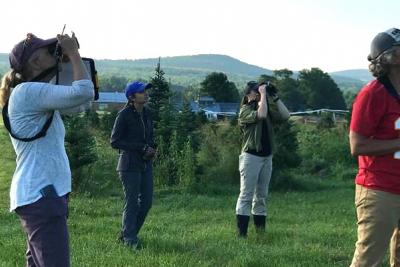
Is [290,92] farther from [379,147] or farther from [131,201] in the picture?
[379,147]

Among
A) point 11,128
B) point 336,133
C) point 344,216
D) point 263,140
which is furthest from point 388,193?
point 336,133

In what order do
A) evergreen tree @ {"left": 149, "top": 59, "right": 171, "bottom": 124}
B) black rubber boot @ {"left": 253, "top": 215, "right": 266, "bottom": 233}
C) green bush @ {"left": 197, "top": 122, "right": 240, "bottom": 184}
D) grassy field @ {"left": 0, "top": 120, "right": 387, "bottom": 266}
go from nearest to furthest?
grassy field @ {"left": 0, "top": 120, "right": 387, "bottom": 266} < black rubber boot @ {"left": 253, "top": 215, "right": 266, "bottom": 233} < green bush @ {"left": 197, "top": 122, "right": 240, "bottom": 184} < evergreen tree @ {"left": 149, "top": 59, "right": 171, "bottom": 124}

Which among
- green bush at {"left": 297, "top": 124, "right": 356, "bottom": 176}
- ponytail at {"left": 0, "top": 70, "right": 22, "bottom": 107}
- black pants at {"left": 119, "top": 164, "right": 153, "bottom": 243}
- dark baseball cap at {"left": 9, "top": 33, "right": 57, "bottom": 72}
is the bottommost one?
green bush at {"left": 297, "top": 124, "right": 356, "bottom": 176}

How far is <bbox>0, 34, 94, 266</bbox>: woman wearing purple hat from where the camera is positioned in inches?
134

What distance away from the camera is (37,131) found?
3.45 meters

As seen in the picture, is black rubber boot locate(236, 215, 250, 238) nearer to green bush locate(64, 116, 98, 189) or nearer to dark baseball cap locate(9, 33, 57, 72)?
dark baseball cap locate(9, 33, 57, 72)

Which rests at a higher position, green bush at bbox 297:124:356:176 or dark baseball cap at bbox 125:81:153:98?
dark baseball cap at bbox 125:81:153:98

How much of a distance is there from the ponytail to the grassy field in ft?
8.31

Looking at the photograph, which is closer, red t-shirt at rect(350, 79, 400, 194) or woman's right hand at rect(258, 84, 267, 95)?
red t-shirt at rect(350, 79, 400, 194)

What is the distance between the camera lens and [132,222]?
6504mm

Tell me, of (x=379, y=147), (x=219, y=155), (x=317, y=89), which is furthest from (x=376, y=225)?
(x=317, y=89)

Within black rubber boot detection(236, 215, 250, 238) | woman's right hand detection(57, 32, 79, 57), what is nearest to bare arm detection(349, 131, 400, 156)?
woman's right hand detection(57, 32, 79, 57)

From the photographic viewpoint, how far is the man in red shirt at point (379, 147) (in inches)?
154

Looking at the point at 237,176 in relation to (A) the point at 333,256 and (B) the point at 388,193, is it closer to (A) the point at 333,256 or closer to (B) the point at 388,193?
(A) the point at 333,256
